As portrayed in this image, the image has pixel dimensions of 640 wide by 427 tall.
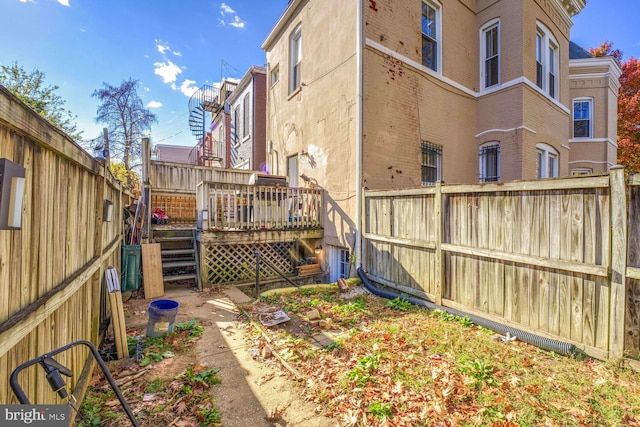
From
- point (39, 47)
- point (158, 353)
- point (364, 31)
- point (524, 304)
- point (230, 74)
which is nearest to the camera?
point (158, 353)

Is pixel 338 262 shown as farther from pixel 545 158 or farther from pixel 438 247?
pixel 545 158

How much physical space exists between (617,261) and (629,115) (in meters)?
20.9

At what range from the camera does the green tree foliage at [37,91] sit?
1441 cm

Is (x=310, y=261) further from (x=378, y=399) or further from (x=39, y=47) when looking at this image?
(x=39, y=47)

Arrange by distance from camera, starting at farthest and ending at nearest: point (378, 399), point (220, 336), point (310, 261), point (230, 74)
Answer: point (230, 74) < point (310, 261) < point (220, 336) < point (378, 399)

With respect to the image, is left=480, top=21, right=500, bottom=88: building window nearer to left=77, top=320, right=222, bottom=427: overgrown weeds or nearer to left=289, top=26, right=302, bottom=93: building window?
left=289, top=26, right=302, bottom=93: building window

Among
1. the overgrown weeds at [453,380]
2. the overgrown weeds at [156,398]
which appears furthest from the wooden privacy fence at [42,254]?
the overgrown weeds at [453,380]

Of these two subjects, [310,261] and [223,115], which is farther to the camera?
[223,115]

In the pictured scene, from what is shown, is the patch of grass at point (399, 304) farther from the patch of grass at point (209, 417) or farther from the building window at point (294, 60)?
the building window at point (294, 60)

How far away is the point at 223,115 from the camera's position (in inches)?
783

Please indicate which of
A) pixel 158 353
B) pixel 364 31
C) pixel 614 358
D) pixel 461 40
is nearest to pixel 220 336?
pixel 158 353

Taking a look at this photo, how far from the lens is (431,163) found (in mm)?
8828

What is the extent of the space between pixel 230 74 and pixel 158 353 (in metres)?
20.0

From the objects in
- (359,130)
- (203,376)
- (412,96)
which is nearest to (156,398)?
(203,376)
